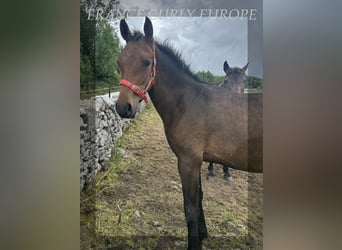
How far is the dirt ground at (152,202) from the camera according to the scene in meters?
1.64

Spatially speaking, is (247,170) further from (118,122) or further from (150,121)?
(118,122)

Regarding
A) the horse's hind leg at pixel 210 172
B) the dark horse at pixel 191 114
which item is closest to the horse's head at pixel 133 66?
the dark horse at pixel 191 114

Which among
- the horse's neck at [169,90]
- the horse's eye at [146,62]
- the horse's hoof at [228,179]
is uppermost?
the horse's eye at [146,62]

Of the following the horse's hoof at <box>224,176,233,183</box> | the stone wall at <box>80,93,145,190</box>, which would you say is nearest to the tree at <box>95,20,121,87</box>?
the stone wall at <box>80,93,145,190</box>

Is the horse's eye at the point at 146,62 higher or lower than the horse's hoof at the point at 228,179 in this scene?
higher

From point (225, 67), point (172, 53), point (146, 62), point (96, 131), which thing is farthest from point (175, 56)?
point (96, 131)

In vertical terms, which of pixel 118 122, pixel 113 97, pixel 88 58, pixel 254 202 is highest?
pixel 88 58

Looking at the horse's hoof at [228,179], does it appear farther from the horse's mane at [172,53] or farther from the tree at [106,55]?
the tree at [106,55]

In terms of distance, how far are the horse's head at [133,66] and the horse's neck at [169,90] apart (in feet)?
0.24
